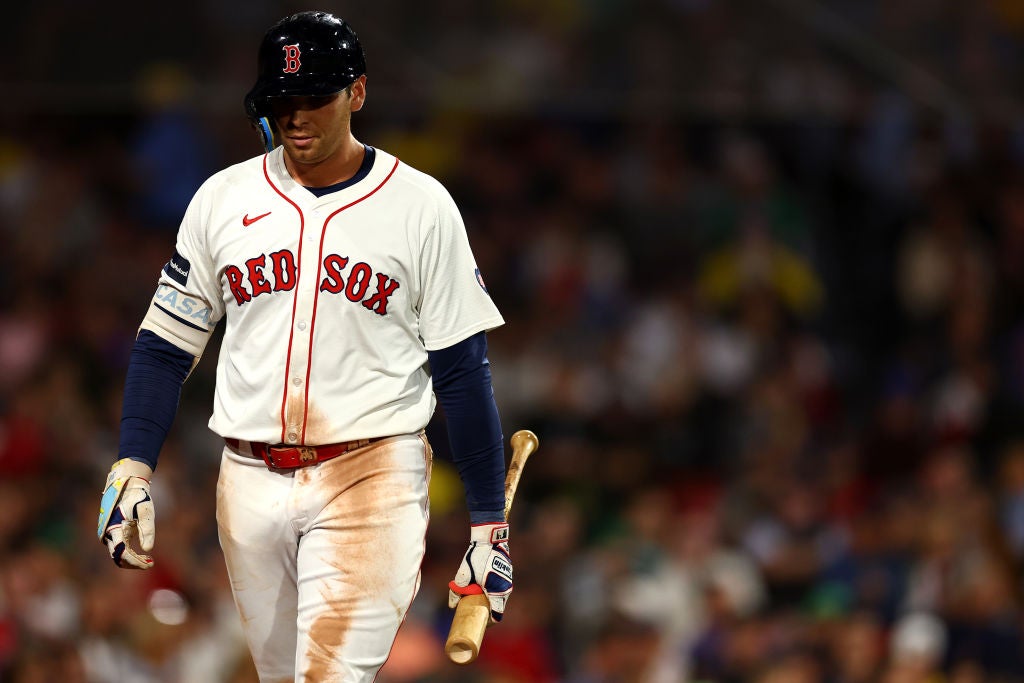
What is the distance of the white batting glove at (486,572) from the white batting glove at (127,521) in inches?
27.3

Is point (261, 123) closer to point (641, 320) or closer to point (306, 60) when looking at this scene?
point (306, 60)

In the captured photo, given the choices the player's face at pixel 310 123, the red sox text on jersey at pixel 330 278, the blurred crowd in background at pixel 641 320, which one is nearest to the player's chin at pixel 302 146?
the player's face at pixel 310 123

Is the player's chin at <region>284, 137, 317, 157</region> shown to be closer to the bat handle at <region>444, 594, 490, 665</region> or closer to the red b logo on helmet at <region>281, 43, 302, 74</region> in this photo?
the red b logo on helmet at <region>281, 43, 302, 74</region>

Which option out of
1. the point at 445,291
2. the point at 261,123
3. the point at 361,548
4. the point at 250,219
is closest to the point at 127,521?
the point at 361,548

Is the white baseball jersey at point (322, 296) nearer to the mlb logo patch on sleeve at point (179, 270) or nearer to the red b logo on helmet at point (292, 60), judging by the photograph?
the mlb logo patch on sleeve at point (179, 270)

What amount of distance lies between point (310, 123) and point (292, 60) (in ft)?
0.47

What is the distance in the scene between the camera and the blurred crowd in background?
23.7ft

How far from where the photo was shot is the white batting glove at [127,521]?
3.08 meters

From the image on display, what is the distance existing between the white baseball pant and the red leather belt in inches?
0.6

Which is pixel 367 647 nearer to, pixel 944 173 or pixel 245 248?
pixel 245 248

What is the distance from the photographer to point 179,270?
11.0ft

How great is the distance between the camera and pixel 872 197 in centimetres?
1014

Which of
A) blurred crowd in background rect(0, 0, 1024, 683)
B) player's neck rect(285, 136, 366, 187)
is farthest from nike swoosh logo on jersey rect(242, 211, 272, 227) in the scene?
blurred crowd in background rect(0, 0, 1024, 683)

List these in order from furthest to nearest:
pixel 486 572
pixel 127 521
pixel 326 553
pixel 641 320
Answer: pixel 641 320 → pixel 486 572 → pixel 326 553 → pixel 127 521
